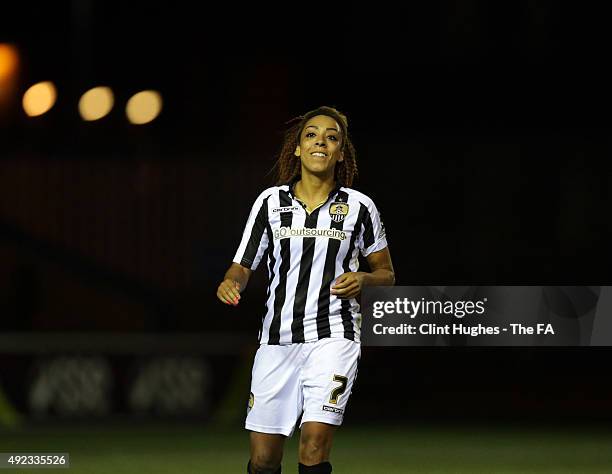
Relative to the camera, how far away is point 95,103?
1889 cm

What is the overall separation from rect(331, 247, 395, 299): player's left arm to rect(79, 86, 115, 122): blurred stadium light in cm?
1327

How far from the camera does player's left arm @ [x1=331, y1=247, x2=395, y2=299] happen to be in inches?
222

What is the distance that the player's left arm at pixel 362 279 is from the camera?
5.64 metres

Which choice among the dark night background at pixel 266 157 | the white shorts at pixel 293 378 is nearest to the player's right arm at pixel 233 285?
the white shorts at pixel 293 378

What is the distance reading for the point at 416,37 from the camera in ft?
73.4

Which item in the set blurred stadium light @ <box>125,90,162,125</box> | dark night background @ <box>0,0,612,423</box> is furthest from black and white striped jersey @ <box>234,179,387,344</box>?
blurred stadium light @ <box>125,90,162,125</box>

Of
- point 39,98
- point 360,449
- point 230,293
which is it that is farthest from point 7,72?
point 230,293

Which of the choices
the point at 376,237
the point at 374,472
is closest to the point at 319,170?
the point at 376,237

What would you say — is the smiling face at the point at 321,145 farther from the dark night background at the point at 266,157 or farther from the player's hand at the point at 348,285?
the dark night background at the point at 266,157

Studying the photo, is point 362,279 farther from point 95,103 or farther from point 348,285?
point 95,103

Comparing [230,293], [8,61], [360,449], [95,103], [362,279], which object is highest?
[8,61]

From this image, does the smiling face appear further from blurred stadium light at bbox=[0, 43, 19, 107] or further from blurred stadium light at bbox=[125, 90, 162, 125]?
blurred stadium light at bbox=[125, 90, 162, 125]

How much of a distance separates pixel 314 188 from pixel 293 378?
0.84 metres

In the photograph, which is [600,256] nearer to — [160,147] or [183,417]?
[160,147]
